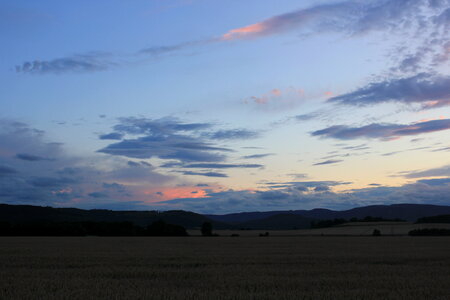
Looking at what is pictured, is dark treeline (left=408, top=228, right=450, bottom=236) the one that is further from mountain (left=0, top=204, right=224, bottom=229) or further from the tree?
mountain (left=0, top=204, right=224, bottom=229)

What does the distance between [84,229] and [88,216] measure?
189 feet

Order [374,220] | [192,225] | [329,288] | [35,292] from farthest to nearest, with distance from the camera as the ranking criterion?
[192,225] → [374,220] → [329,288] → [35,292]

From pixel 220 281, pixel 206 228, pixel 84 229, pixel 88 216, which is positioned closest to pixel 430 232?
pixel 206 228

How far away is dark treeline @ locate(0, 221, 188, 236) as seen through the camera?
8638 centimetres

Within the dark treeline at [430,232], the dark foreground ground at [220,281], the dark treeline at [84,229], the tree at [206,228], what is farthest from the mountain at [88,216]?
the dark foreground ground at [220,281]

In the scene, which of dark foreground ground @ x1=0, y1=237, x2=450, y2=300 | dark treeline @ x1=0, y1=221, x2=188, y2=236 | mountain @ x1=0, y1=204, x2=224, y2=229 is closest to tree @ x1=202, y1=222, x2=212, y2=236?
dark treeline @ x1=0, y1=221, x2=188, y2=236

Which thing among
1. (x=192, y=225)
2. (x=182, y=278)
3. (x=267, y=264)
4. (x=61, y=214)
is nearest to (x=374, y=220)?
(x=192, y=225)

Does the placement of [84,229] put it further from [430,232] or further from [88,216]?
[430,232]

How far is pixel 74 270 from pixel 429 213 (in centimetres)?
18254

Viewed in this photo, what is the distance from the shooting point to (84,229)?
90.9 metres

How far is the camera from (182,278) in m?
20.1

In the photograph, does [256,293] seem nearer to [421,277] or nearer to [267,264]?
[421,277]

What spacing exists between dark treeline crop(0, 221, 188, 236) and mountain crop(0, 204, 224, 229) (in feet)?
85.4

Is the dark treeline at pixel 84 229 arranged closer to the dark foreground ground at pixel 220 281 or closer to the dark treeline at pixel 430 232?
the dark treeline at pixel 430 232
